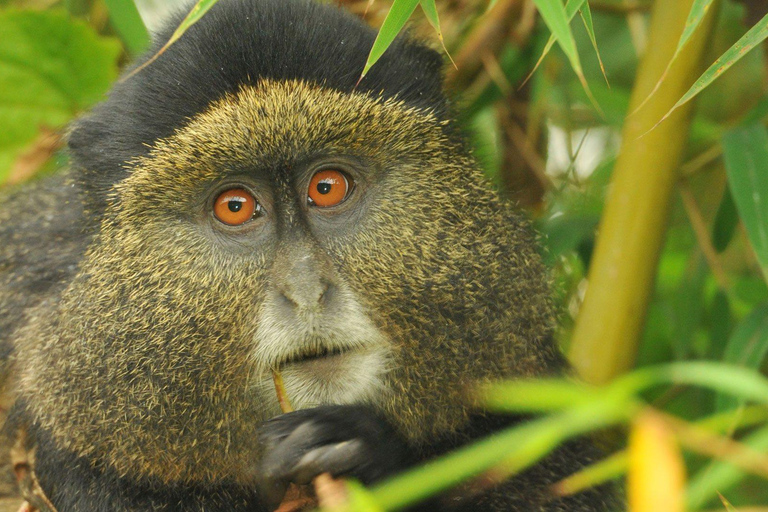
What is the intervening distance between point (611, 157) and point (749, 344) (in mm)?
1476

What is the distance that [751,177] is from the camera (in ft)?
9.17

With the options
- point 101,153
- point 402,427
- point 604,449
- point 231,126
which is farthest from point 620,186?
point 101,153

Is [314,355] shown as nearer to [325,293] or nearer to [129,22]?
[325,293]

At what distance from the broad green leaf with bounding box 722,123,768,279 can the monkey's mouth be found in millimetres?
1149

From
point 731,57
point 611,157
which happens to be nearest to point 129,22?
point 731,57

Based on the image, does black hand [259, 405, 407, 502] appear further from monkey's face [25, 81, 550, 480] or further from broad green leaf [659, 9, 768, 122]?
broad green leaf [659, 9, 768, 122]

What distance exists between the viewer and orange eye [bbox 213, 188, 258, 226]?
234 centimetres

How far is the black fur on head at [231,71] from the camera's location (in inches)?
93.1

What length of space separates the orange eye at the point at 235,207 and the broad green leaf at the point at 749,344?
1.49m

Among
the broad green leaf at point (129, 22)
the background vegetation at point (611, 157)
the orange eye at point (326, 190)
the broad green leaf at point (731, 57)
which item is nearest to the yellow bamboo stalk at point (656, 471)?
the background vegetation at point (611, 157)

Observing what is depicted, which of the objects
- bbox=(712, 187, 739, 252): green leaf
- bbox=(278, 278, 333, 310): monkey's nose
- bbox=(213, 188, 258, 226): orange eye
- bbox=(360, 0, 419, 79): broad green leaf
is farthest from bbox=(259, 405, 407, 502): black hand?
bbox=(712, 187, 739, 252): green leaf

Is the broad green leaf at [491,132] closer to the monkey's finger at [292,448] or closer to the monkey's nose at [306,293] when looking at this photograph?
the monkey's nose at [306,293]

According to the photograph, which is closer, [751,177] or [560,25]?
[560,25]

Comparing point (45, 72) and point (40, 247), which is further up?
point (45, 72)
